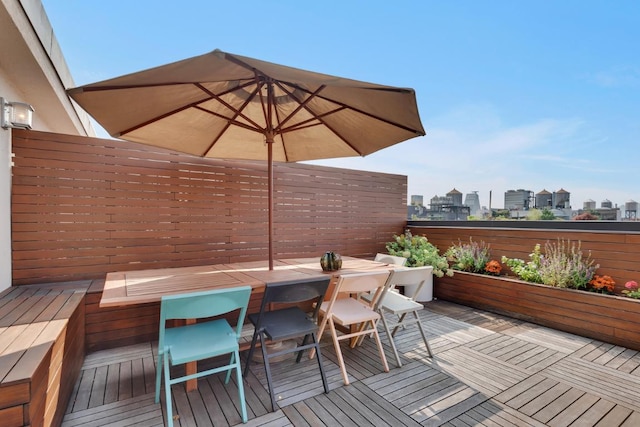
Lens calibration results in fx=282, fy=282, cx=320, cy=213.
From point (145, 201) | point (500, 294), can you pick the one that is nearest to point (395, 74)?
point (500, 294)

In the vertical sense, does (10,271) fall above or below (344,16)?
below

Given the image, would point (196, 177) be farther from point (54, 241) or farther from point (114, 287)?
point (114, 287)

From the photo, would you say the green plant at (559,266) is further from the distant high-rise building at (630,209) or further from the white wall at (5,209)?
the white wall at (5,209)

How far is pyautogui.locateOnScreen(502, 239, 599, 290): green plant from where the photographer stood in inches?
145

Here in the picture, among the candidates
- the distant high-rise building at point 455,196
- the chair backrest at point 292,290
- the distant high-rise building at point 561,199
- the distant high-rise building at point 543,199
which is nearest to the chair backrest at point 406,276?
the chair backrest at point 292,290

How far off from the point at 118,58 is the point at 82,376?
5920mm

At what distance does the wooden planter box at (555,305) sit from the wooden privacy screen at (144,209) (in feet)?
7.66

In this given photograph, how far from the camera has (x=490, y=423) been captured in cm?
190

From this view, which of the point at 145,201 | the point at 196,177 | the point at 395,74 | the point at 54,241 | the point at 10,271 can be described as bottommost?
the point at 10,271

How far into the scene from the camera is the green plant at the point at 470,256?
4719mm

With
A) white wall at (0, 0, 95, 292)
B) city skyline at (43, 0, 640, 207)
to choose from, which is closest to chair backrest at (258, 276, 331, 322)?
city skyline at (43, 0, 640, 207)

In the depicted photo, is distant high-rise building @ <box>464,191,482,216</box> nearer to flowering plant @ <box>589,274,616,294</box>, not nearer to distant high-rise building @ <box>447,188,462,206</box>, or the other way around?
distant high-rise building @ <box>447,188,462,206</box>

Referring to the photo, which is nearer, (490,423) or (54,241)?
(490,423)

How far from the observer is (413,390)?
2.27 m
